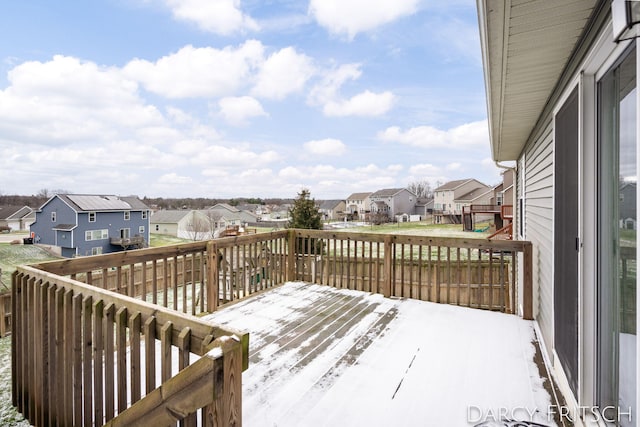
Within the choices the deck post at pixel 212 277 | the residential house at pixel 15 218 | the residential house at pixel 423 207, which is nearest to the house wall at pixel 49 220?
the residential house at pixel 15 218

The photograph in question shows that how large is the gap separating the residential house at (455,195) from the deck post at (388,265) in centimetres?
3089

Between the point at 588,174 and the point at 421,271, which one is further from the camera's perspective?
the point at 421,271

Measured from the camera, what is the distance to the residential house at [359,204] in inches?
1802

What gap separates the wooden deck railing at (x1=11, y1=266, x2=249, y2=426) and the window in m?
24.7

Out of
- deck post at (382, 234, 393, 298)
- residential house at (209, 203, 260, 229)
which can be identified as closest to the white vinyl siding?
deck post at (382, 234, 393, 298)

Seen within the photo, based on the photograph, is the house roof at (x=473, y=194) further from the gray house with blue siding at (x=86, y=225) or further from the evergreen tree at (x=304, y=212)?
the gray house with blue siding at (x=86, y=225)

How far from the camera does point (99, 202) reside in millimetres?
24078

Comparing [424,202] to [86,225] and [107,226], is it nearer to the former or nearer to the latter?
[107,226]

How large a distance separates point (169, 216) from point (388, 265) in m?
35.8

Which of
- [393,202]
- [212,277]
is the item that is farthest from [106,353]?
[393,202]

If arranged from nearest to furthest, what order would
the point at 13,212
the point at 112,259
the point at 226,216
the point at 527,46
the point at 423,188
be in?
the point at 527,46 < the point at 112,259 < the point at 13,212 < the point at 226,216 < the point at 423,188

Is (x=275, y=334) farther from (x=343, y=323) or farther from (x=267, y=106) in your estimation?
(x=267, y=106)

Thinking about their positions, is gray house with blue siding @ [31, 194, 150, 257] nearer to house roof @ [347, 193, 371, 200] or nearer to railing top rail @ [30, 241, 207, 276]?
railing top rail @ [30, 241, 207, 276]

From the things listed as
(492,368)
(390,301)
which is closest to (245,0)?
(390,301)
